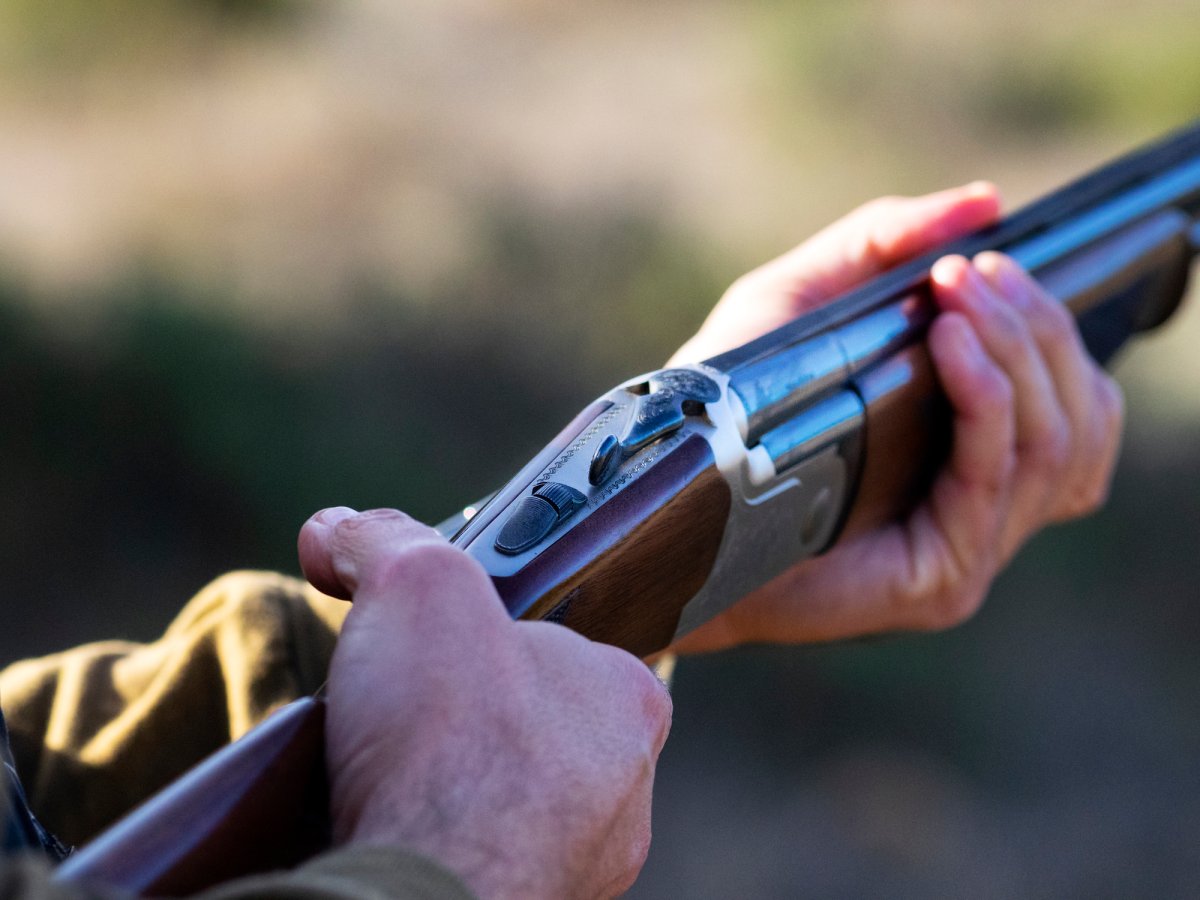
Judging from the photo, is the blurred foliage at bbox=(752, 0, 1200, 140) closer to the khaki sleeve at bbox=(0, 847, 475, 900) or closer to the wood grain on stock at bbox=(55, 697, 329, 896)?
the wood grain on stock at bbox=(55, 697, 329, 896)

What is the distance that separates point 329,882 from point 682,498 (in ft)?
2.46

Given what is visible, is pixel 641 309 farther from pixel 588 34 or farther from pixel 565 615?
pixel 565 615

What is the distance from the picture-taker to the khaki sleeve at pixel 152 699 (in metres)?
1.77

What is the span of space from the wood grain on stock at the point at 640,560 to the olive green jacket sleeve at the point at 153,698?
0.55m

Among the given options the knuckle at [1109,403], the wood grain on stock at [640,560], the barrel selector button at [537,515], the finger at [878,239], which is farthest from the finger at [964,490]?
the barrel selector button at [537,515]

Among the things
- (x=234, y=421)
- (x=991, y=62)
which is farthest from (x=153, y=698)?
(x=991, y=62)

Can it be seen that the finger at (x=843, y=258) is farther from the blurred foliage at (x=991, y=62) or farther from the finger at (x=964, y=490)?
the blurred foliage at (x=991, y=62)

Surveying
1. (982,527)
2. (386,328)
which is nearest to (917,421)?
(982,527)

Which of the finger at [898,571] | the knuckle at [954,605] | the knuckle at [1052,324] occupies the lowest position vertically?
the knuckle at [954,605]

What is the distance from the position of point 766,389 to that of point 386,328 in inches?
139

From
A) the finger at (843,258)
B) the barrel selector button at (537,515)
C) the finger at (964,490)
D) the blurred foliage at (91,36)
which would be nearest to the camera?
the barrel selector button at (537,515)

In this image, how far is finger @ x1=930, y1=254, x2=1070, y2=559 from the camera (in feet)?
7.09

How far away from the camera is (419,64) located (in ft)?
21.9

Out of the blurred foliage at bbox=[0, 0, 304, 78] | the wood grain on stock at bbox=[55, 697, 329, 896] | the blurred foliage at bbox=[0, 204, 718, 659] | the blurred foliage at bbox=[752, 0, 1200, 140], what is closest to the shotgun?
the wood grain on stock at bbox=[55, 697, 329, 896]
